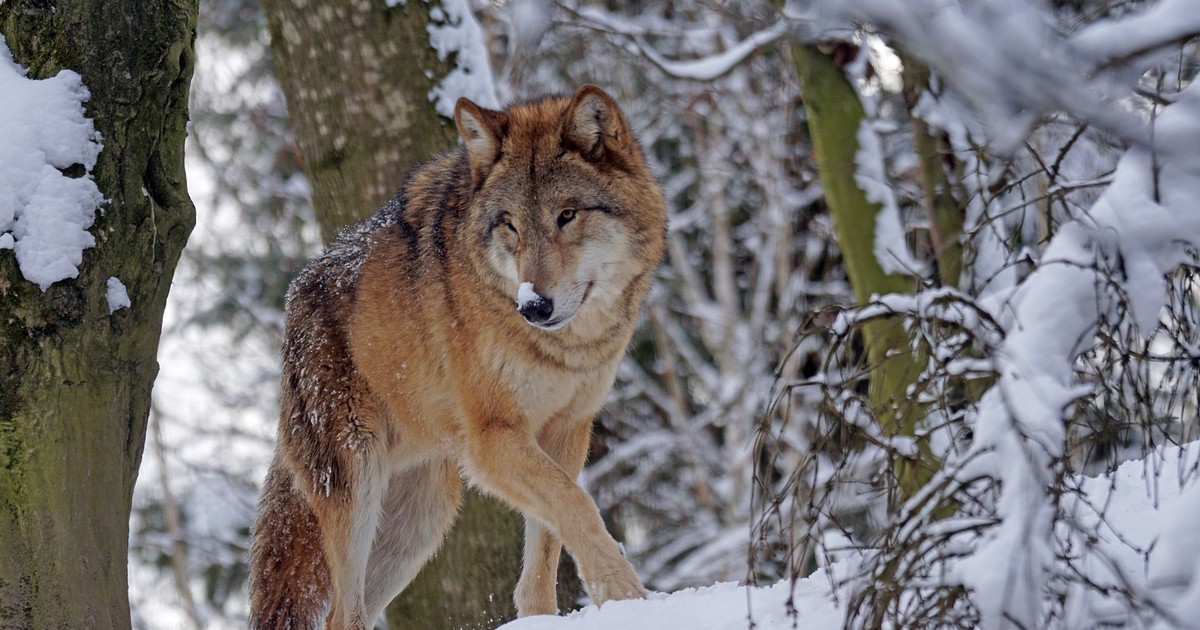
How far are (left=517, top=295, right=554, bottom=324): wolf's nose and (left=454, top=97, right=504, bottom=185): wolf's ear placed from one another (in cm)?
80

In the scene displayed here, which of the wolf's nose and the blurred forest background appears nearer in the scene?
the wolf's nose

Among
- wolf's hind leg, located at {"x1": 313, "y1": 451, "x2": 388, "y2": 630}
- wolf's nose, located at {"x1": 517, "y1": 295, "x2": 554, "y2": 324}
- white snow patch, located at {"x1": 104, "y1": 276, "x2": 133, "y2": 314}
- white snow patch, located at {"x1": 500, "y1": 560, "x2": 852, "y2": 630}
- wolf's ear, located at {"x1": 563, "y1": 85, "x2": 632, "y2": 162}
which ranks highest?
wolf's ear, located at {"x1": 563, "y1": 85, "x2": 632, "y2": 162}

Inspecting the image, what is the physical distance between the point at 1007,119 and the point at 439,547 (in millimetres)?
3966

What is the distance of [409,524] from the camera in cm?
516

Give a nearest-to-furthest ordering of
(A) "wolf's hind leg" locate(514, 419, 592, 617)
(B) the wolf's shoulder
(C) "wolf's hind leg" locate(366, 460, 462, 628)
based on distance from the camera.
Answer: (A) "wolf's hind leg" locate(514, 419, 592, 617) → (B) the wolf's shoulder → (C) "wolf's hind leg" locate(366, 460, 462, 628)

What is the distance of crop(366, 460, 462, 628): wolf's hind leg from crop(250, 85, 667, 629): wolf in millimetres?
66

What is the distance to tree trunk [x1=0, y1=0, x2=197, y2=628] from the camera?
130 inches

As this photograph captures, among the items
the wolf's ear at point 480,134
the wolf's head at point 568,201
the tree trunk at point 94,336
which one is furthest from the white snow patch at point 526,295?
the tree trunk at point 94,336

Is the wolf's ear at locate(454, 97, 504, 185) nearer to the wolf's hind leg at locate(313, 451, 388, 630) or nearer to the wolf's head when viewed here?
the wolf's head

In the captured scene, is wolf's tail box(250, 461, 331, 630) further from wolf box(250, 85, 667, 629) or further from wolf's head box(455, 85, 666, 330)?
wolf's head box(455, 85, 666, 330)

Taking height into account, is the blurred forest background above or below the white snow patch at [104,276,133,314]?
above

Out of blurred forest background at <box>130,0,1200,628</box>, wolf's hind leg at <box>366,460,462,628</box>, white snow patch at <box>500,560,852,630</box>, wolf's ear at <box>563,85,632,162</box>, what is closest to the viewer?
white snow patch at <box>500,560,852,630</box>

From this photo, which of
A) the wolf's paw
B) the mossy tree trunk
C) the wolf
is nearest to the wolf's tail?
the wolf

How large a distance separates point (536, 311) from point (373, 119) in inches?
82.9
